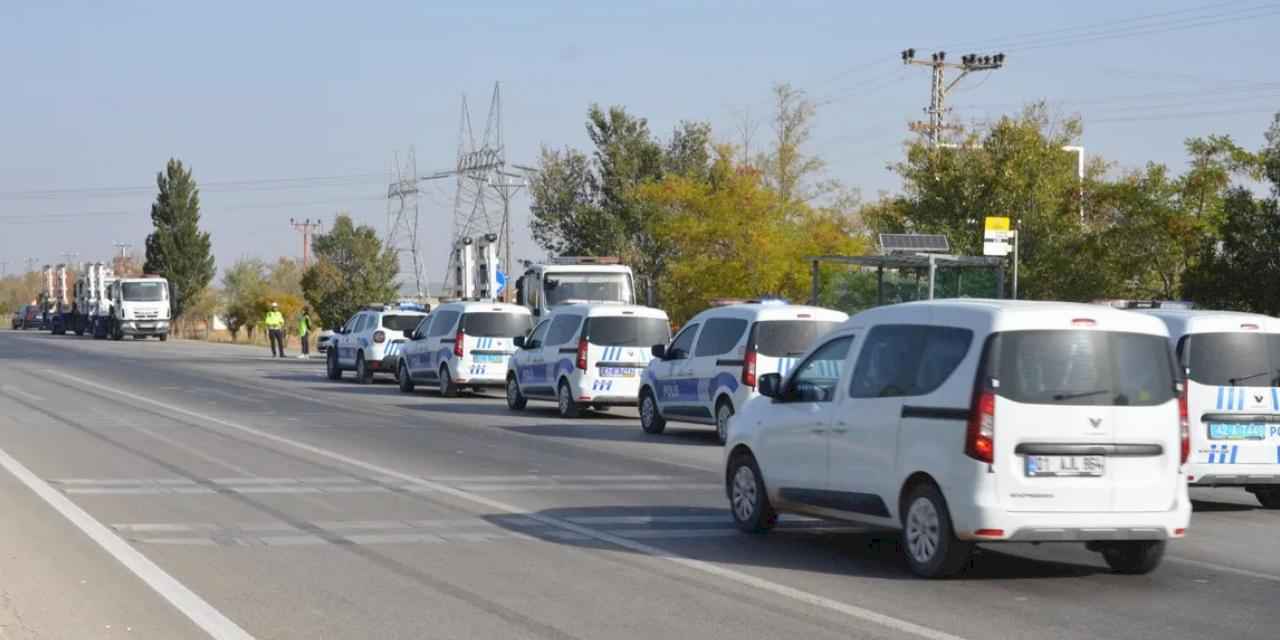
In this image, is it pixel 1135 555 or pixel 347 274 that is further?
pixel 347 274

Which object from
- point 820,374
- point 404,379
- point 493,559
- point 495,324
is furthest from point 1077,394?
point 404,379

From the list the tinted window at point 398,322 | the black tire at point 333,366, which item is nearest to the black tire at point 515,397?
the tinted window at point 398,322

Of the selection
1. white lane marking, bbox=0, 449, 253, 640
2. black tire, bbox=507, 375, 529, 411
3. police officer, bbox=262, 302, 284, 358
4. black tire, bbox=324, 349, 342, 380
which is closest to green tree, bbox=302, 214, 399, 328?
police officer, bbox=262, 302, 284, 358

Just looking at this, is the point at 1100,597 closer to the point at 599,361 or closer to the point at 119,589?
the point at 119,589

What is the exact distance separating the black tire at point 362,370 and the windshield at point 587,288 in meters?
4.40

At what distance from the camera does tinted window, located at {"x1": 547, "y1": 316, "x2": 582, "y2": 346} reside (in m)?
26.9

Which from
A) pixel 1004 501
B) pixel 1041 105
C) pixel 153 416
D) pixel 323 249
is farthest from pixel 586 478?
pixel 323 249

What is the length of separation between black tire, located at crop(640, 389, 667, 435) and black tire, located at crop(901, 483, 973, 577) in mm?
12602

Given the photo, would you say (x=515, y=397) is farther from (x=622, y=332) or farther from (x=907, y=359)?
(x=907, y=359)

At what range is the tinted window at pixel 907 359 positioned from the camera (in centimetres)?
1072

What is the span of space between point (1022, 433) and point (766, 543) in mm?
2741

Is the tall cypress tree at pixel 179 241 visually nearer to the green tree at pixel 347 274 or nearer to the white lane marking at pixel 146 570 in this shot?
the green tree at pixel 347 274

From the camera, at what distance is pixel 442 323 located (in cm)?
3309

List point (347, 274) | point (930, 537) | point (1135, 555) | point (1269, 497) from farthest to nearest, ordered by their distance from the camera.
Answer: point (347, 274), point (1269, 497), point (1135, 555), point (930, 537)
